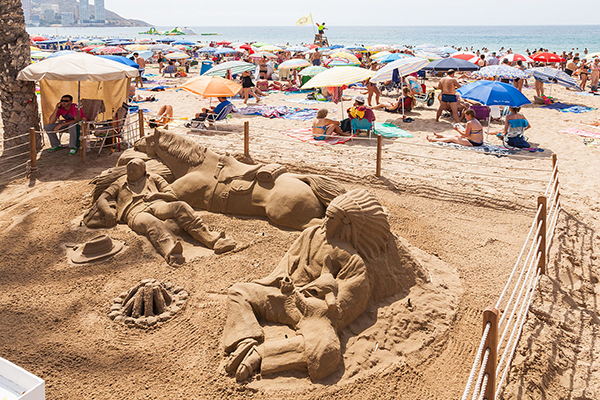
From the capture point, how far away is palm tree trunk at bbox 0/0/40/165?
1029cm

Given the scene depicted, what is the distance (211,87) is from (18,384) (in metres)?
11.7

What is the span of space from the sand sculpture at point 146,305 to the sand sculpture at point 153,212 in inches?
34.9

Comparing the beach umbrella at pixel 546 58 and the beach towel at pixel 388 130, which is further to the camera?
the beach umbrella at pixel 546 58

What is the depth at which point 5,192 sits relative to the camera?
874 centimetres

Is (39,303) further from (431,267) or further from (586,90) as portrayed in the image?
(586,90)

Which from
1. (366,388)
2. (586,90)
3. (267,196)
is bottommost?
(366,388)

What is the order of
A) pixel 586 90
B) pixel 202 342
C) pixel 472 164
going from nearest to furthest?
pixel 202 342 → pixel 472 164 → pixel 586 90

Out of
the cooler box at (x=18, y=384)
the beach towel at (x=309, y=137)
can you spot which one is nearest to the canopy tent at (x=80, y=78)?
the beach towel at (x=309, y=137)

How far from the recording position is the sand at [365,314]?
413 centimetres

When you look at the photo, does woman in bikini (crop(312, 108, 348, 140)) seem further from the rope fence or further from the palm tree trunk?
the palm tree trunk

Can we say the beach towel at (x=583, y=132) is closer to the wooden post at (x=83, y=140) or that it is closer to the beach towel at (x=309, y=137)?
the beach towel at (x=309, y=137)

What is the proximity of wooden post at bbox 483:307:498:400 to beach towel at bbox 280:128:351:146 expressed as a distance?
8621 millimetres

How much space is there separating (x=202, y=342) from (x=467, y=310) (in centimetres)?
275

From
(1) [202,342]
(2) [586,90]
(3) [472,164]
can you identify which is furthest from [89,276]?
(2) [586,90]
